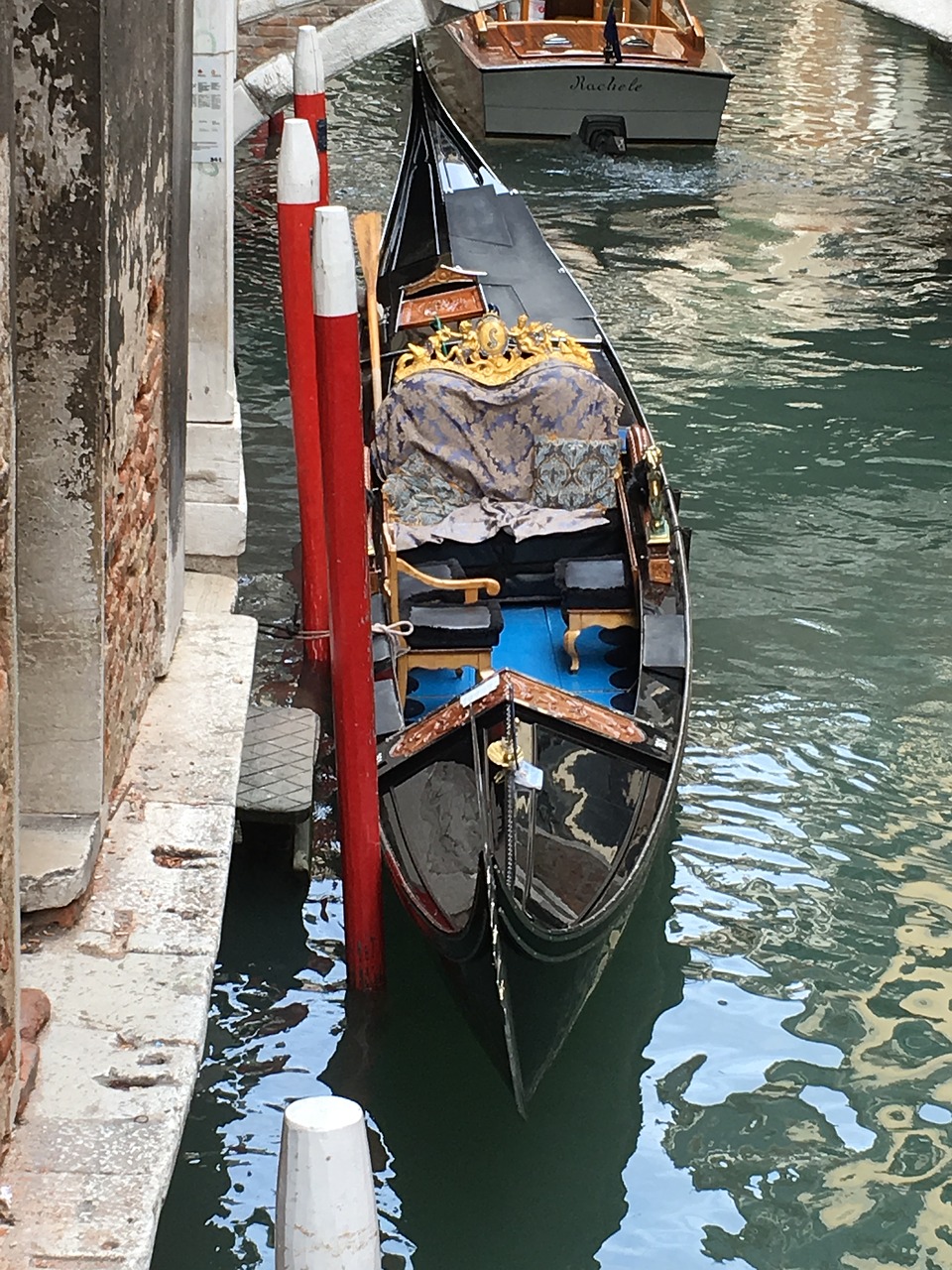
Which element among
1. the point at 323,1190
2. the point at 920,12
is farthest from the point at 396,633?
the point at 920,12

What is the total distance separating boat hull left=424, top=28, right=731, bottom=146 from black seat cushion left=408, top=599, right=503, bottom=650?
20.9 feet

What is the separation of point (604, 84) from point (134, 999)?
7.95 meters

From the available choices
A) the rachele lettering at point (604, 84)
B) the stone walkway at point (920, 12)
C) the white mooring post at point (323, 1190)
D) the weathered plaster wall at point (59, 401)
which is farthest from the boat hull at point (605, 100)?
the white mooring post at point (323, 1190)

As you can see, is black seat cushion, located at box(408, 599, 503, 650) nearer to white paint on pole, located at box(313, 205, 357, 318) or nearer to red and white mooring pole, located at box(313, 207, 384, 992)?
red and white mooring pole, located at box(313, 207, 384, 992)

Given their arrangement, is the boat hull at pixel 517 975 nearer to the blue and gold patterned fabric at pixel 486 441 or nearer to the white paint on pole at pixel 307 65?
the blue and gold patterned fabric at pixel 486 441

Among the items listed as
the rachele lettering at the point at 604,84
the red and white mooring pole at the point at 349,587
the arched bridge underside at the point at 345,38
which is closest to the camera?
the red and white mooring pole at the point at 349,587

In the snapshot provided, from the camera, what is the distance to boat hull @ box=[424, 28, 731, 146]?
8.95m

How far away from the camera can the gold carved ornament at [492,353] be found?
394 cm

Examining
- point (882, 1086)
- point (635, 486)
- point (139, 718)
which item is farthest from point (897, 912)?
point (139, 718)

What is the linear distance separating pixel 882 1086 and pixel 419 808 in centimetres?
85

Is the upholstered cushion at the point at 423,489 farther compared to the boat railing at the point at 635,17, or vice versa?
the boat railing at the point at 635,17

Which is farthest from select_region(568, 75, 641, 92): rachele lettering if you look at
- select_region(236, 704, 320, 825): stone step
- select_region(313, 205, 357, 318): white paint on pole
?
select_region(313, 205, 357, 318): white paint on pole

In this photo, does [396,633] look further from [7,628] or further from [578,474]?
[7,628]

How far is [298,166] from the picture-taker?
10.1ft
